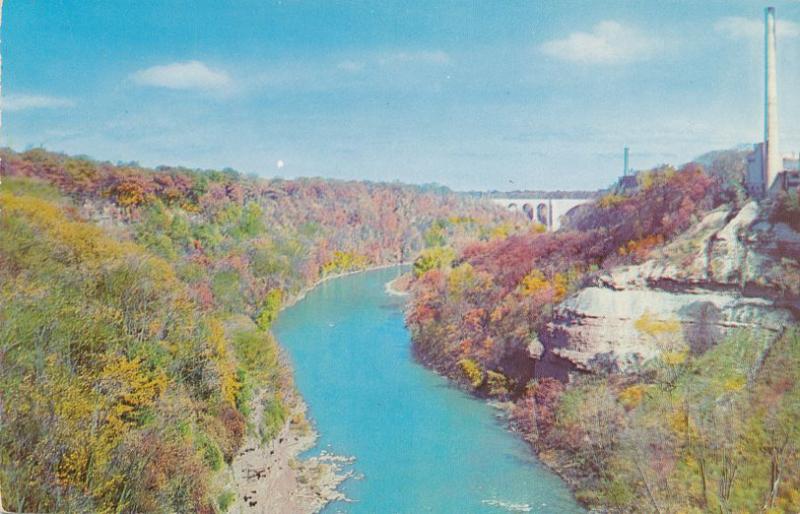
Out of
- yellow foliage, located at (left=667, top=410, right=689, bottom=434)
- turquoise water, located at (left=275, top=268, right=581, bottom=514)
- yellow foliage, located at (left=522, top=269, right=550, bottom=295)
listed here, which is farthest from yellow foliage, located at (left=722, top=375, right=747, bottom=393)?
yellow foliage, located at (left=522, top=269, right=550, bottom=295)

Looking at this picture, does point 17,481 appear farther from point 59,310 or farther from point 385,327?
point 385,327

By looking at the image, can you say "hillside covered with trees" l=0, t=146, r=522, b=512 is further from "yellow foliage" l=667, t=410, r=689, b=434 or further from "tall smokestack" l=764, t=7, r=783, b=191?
"tall smokestack" l=764, t=7, r=783, b=191

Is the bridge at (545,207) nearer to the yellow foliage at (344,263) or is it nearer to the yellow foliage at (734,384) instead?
the yellow foliage at (734,384)

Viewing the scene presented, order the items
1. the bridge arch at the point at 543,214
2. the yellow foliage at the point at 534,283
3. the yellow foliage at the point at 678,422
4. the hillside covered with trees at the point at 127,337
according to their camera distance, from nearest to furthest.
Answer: the hillside covered with trees at the point at 127,337 → the yellow foliage at the point at 678,422 → the yellow foliage at the point at 534,283 → the bridge arch at the point at 543,214

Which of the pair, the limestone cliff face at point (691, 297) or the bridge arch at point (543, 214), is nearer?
the limestone cliff face at point (691, 297)

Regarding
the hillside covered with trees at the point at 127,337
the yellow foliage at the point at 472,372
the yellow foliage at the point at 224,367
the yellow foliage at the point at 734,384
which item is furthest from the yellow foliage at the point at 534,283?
the yellow foliage at the point at 224,367

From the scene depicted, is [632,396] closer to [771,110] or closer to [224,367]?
[771,110]
